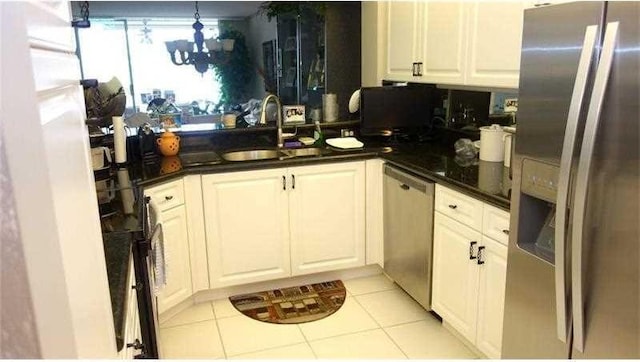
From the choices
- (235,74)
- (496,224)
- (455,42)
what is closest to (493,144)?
(455,42)

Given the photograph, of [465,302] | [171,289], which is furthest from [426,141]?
[171,289]

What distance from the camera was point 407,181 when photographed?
2803 mm

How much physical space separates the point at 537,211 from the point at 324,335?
4.67 feet

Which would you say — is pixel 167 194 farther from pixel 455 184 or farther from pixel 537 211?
pixel 537 211

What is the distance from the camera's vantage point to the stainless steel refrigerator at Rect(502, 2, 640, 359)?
129cm

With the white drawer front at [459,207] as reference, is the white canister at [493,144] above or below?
above

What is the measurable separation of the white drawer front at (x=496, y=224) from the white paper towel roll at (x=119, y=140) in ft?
6.64

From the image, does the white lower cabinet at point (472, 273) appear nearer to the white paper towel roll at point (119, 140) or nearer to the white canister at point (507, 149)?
the white canister at point (507, 149)

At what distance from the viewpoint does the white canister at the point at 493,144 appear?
2668 millimetres

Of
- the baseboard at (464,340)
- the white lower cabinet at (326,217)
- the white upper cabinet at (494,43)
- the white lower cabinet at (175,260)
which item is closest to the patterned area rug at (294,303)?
the white lower cabinet at (326,217)

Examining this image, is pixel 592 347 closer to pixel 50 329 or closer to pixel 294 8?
pixel 50 329

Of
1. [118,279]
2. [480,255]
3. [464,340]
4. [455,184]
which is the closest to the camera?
[118,279]

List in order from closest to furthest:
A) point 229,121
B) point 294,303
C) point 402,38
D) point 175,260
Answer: point 175,260 < point 294,303 < point 402,38 < point 229,121

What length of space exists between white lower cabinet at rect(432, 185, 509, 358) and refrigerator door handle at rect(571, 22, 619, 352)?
0.61 metres
